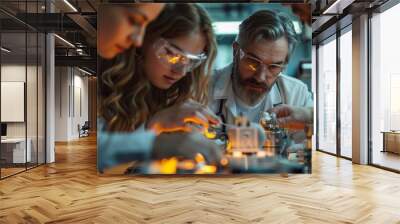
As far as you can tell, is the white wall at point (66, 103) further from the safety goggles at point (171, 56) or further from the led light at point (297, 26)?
the led light at point (297, 26)

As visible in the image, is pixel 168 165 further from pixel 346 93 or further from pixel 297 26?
pixel 346 93

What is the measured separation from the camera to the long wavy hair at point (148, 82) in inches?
255

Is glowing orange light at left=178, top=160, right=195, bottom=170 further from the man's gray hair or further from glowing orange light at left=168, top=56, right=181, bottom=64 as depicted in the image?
the man's gray hair

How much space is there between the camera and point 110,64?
6.56m

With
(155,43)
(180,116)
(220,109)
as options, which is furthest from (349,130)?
(155,43)

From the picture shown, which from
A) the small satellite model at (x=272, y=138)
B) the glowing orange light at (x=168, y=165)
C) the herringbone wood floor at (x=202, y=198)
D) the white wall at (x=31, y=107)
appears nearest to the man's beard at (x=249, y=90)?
the small satellite model at (x=272, y=138)

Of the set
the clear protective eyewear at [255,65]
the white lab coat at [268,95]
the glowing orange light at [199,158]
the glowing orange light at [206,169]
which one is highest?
the clear protective eyewear at [255,65]

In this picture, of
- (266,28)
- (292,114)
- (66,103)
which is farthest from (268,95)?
(66,103)

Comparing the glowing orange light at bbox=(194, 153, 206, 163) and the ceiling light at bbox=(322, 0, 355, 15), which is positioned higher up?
the ceiling light at bbox=(322, 0, 355, 15)

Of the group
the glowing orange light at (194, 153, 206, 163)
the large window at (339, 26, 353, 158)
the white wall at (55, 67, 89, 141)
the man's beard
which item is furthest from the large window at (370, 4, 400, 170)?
the white wall at (55, 67, 89, 141)

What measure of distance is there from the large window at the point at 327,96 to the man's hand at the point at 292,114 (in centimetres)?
391

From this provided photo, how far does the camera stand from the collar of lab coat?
6.62 meters

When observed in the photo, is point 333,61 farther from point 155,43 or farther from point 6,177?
point 6,177

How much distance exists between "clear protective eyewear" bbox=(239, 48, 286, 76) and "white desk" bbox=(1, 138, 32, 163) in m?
4.50
